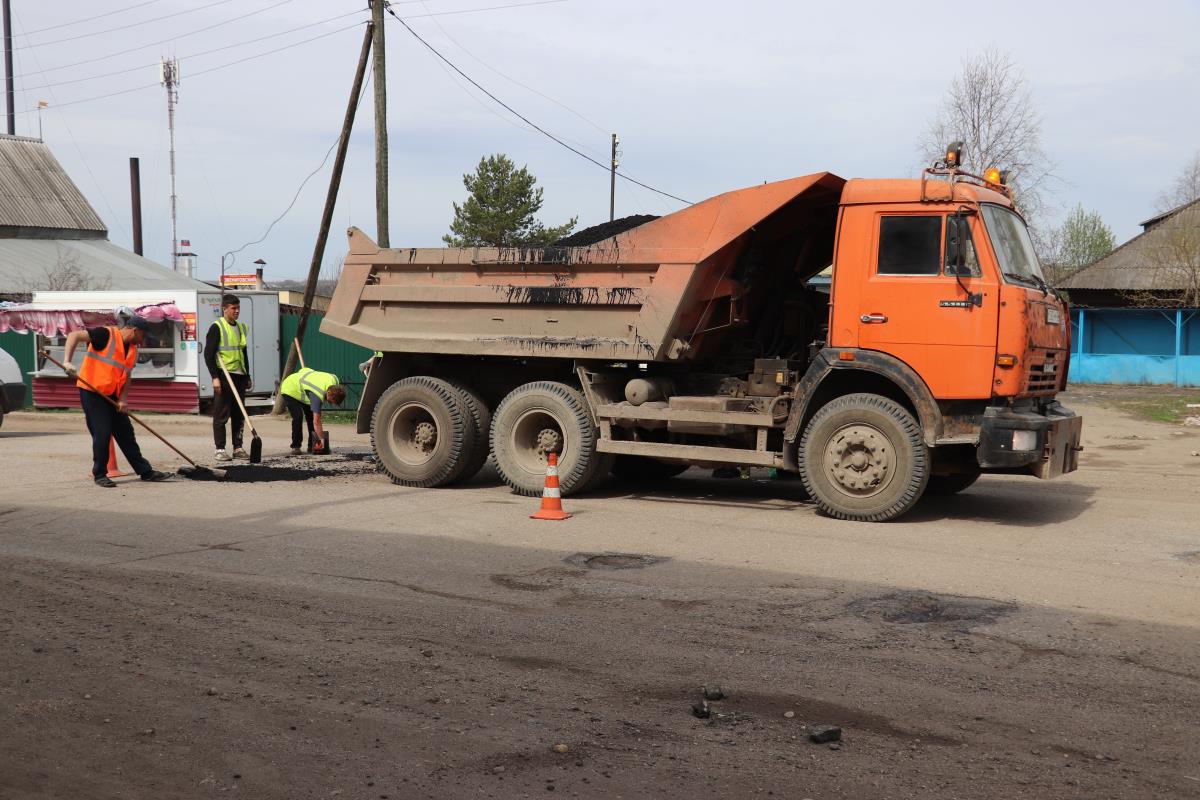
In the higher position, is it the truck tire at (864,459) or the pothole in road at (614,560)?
the truck tire at (864,459)

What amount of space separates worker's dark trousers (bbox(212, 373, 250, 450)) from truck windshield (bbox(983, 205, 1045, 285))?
26.3 feet

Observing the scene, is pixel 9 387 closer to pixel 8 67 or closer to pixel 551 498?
pixel 551 498

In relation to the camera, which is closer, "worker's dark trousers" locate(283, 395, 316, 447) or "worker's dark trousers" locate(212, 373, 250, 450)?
"worker's dark trousers" locate(212, 373, 250, 450)

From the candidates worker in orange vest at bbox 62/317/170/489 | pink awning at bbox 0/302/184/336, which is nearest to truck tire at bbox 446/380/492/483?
worker in orange vest at bbox 62/317/170/489

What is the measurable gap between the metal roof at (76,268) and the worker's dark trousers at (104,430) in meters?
24.6

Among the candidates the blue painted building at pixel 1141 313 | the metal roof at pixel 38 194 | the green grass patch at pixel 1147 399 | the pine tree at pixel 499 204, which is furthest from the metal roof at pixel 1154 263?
the metal roof at pixel 38 194

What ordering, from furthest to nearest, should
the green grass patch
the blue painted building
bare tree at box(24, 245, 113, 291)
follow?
bare tree at box(24, 245, 113, 291), the blue painted building, the green grass patch

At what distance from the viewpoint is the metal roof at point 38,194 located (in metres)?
39.8

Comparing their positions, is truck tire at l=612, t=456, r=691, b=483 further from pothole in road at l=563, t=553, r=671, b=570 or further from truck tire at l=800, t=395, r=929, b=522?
pothole in road at l=563, t=553, r=671, b=570

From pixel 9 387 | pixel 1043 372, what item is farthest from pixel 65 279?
pixel 1043 372

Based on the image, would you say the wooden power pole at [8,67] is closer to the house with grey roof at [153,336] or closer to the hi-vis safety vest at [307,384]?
the house with grey roof at [153,336]

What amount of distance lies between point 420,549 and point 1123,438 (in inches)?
489

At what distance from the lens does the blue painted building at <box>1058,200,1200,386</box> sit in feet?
103

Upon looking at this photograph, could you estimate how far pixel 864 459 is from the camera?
889cm
